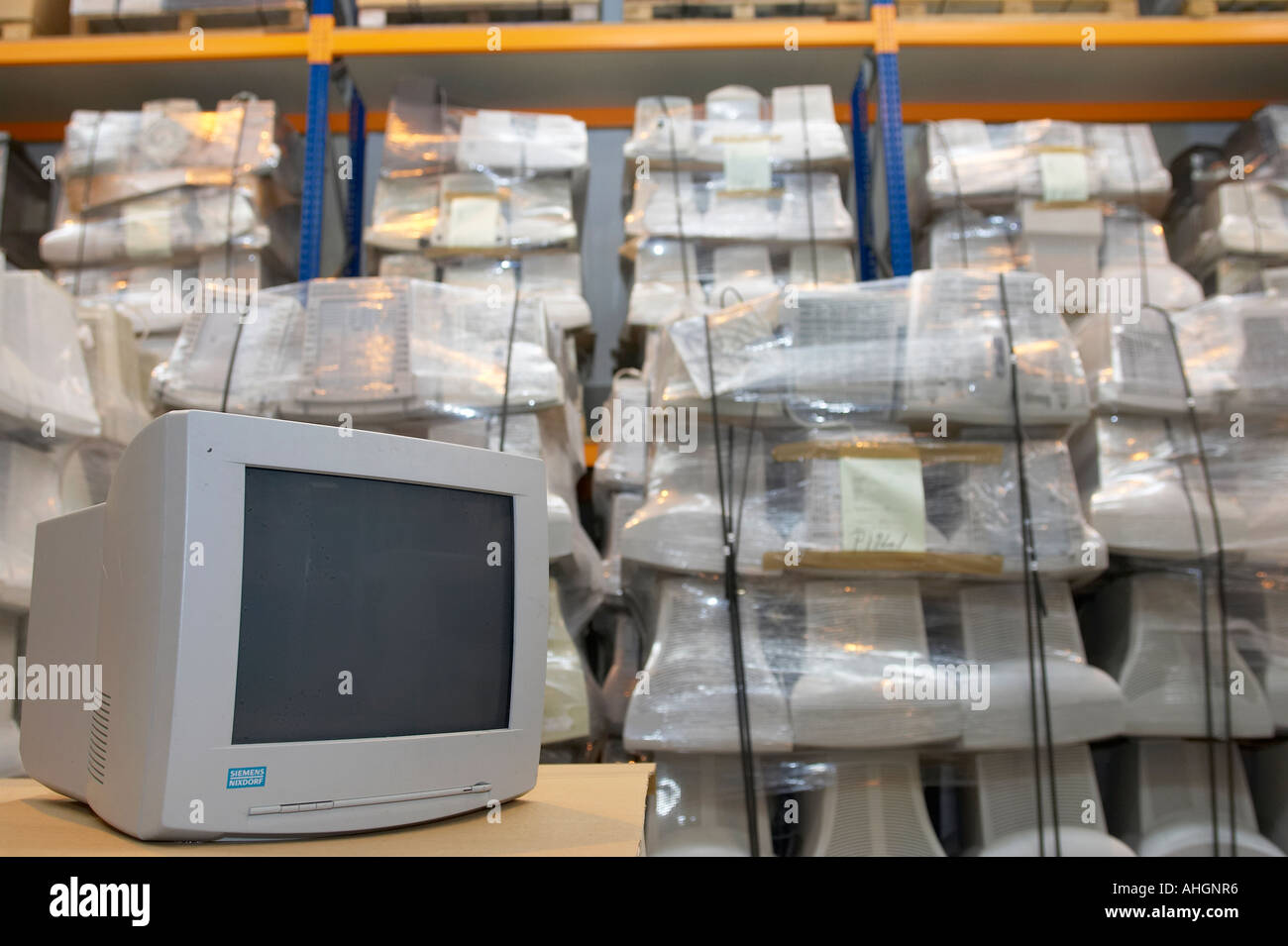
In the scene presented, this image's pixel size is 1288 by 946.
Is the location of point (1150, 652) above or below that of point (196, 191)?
below

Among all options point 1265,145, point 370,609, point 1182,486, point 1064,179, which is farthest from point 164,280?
point 1265,145

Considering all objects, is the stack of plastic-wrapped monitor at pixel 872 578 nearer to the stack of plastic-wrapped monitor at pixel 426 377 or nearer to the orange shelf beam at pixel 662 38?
the stack of plastic-wrapped monitor at pixel 426 377

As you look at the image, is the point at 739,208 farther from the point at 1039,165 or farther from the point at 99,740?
the point at 99,740

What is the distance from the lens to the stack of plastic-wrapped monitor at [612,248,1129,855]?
2.13 m

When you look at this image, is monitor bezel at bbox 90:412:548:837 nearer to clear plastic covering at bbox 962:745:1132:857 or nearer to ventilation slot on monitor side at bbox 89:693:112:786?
ventilation slot on monitor side at bbox 89:693:112:786

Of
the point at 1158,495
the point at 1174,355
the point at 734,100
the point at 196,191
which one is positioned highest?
the point at 734,100

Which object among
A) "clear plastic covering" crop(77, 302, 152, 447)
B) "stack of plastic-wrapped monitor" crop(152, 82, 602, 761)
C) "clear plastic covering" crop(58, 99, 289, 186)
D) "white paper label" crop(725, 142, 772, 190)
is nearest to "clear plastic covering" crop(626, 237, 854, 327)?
"white paper label" crop(725, 142, 772, 190)

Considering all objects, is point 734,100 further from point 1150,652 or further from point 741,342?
point 1150,652

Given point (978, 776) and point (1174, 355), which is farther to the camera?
point (1174, 355)

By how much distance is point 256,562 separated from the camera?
106 cm

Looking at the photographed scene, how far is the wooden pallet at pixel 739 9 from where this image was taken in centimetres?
374
